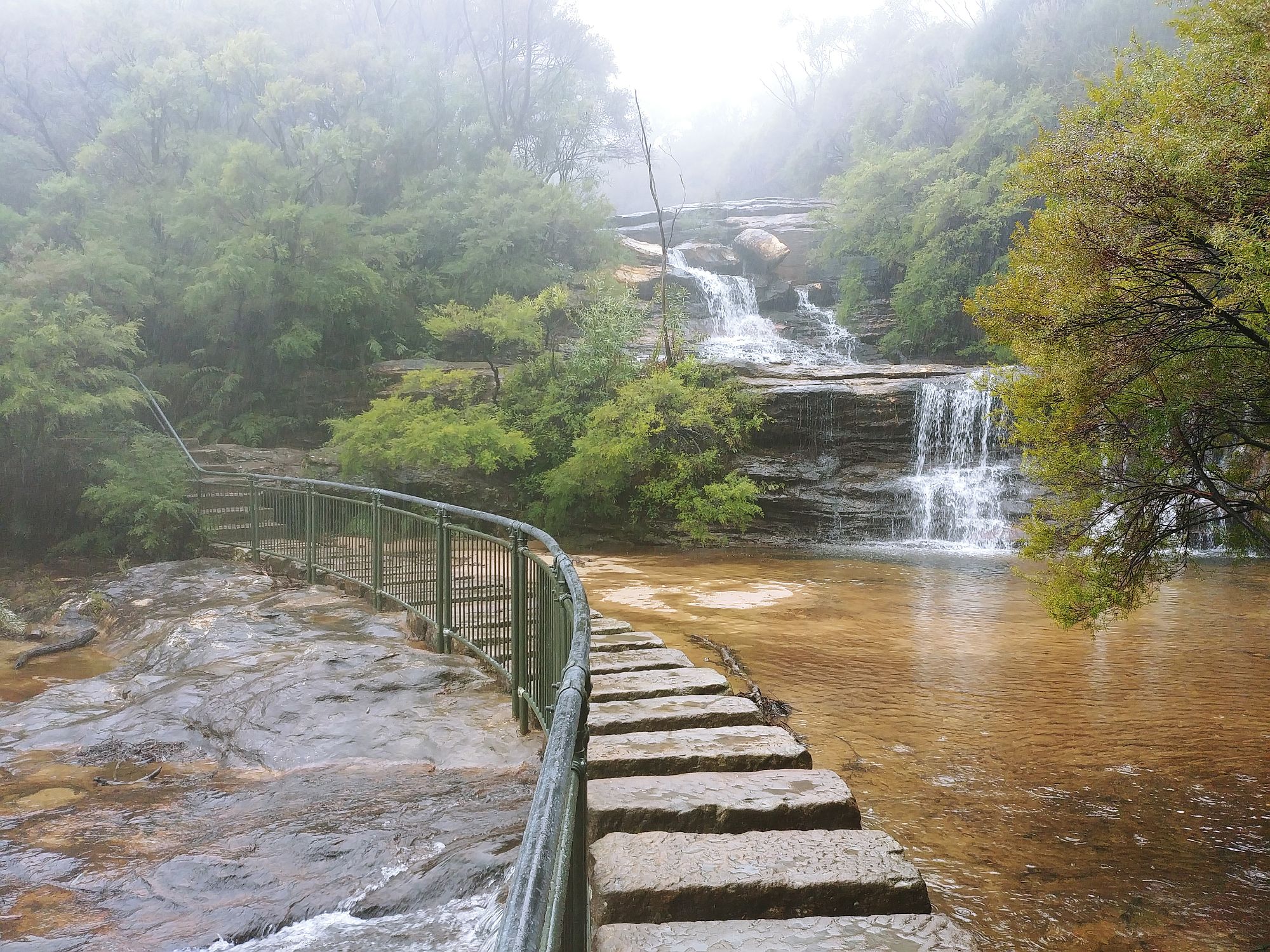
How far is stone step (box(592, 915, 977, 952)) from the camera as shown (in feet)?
8.50

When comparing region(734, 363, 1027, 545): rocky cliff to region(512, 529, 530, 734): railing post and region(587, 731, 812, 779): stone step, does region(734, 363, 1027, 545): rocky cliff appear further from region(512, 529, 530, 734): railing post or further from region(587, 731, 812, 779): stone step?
region(587, 731, 812, 779): stone step

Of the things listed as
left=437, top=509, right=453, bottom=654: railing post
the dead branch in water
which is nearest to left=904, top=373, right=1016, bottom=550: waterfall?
the dead branch in water

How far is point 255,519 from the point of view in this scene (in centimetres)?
1151

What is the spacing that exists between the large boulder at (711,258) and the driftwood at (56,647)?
25.4m

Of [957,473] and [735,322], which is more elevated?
[735,322]

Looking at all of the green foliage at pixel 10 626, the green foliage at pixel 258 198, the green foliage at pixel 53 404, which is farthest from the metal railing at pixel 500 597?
the green foliage at pixel 258 198

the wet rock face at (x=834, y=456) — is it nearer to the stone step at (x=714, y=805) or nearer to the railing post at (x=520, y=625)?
the railing post at (x=520, y=625)

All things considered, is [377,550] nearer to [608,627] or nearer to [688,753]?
[608,627]

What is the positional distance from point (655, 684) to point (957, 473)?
50.0ft

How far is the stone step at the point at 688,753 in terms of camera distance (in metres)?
3.72

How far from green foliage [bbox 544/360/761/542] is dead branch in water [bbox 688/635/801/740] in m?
8.34

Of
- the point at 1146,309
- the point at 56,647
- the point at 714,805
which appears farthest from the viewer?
the point at 56,647

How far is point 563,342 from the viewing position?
22.8 m

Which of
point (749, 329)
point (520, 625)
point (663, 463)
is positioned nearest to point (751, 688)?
point (520, 625)
